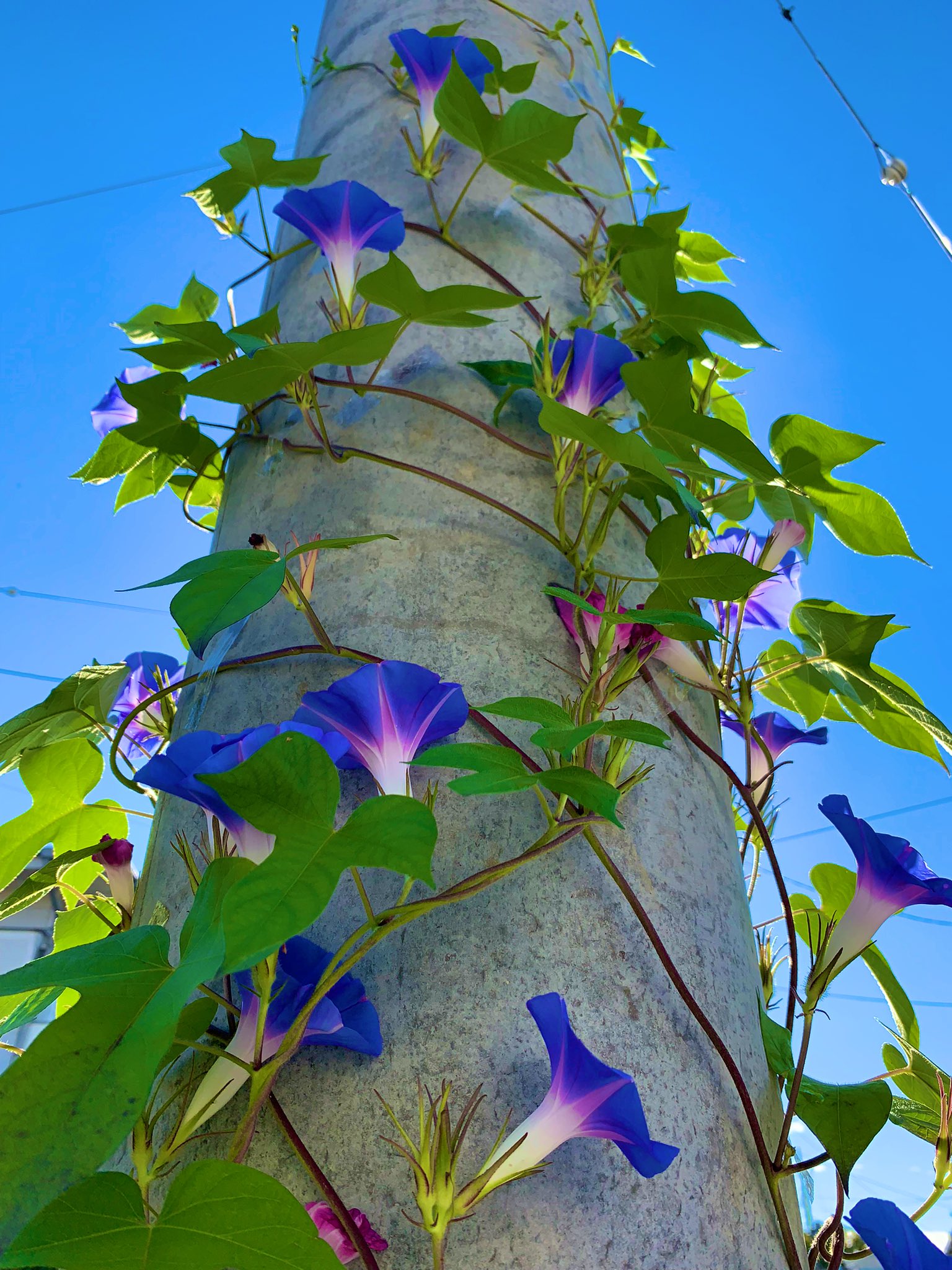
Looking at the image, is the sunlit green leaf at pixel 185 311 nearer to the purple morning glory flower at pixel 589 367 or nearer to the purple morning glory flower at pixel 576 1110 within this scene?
the purple morning glory flower at pixel 589 367

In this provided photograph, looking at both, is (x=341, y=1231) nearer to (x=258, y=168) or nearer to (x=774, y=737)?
(x=774, y=737)

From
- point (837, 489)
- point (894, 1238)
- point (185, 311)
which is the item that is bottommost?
point (894, 1238)

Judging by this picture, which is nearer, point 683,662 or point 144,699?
point 683,662

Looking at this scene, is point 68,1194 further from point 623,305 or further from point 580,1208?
point 623,305

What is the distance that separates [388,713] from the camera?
474mm

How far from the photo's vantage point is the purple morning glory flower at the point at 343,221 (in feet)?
2.36

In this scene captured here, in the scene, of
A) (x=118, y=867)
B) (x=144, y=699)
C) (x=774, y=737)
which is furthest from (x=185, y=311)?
(x=774, y=737)

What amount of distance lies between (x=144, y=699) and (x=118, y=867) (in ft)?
0.53

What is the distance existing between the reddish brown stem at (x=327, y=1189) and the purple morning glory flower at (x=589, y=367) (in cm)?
48

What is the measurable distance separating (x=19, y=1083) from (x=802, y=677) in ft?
2.13

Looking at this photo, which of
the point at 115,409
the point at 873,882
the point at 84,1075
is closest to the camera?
the point at 84,1075

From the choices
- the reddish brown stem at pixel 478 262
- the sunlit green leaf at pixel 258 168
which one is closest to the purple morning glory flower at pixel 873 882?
the reddish brown stem at pixel 478 262

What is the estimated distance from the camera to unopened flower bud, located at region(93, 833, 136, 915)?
2.25ft

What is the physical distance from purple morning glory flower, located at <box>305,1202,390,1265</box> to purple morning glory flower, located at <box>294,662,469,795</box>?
0.60 ft
